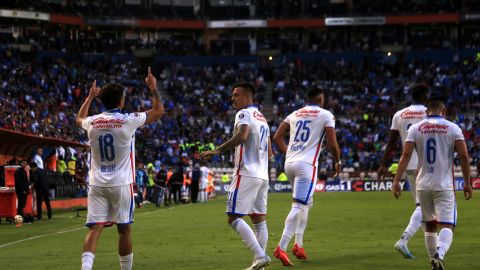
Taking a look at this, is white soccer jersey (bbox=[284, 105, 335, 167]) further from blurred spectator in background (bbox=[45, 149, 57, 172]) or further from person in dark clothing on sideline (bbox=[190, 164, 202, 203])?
person in dark clothing on sideline (bbox=[190, 164, 202, 203])

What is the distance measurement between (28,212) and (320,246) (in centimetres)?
1421

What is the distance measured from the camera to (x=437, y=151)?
39.2ft

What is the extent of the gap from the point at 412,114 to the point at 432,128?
2614 millimetres

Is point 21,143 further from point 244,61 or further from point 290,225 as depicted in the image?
point 244,61

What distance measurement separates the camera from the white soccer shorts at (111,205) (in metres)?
11.0

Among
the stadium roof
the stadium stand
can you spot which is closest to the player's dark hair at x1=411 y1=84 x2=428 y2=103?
the stadium roof

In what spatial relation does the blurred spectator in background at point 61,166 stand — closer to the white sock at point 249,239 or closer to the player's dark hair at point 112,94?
the white sock at point 249,239

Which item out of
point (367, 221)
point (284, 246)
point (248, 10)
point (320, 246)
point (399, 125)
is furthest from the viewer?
point (248, 10)

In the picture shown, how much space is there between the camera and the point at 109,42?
77188 millimetres

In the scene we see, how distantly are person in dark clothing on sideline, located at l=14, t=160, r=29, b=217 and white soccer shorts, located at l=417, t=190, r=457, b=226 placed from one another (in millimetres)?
17078

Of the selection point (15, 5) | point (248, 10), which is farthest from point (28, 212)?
point (248, 10)

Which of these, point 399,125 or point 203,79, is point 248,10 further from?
point 399,125

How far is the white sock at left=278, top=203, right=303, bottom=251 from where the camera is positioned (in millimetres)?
13445

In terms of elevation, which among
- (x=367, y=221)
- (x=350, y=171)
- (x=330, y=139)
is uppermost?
(x=330, y=139)
